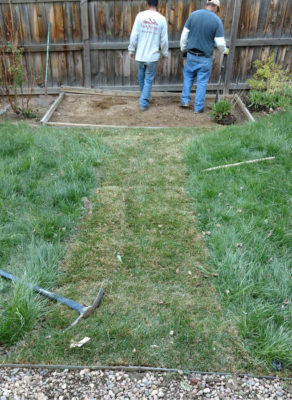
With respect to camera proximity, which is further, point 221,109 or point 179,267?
point 221,109

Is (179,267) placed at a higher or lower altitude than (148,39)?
lower

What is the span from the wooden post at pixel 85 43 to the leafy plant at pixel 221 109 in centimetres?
307

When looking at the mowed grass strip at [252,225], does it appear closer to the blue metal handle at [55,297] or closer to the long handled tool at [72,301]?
the long handled tool at [72,301]

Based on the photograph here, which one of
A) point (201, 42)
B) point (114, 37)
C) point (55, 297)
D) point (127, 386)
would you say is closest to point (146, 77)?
point (201, 42)

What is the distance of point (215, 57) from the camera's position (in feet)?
25.0

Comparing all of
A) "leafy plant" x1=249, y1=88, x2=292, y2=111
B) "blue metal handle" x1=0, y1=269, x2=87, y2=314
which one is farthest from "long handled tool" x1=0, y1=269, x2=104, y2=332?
"leafy plant" x1=249, y1=88, x2=292, y2=111

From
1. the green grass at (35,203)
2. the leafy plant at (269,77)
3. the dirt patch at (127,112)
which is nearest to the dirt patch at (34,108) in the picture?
the dirt patch at (127,112)

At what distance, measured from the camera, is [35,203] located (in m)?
3.65

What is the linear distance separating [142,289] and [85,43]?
6296 mm

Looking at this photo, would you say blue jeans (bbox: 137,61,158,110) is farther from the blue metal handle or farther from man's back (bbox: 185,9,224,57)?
the blue metal handle

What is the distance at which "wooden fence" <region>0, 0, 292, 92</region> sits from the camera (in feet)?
23.1

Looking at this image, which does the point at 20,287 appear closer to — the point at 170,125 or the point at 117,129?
the point at 117,129

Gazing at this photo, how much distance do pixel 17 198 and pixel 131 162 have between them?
1.68m

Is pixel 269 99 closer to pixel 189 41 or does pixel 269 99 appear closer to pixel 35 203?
pixel 189 41
